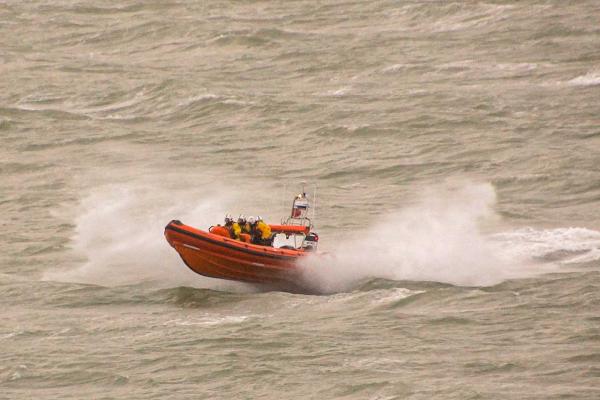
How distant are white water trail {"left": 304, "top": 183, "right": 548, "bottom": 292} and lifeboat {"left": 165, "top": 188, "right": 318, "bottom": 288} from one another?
0.53 m

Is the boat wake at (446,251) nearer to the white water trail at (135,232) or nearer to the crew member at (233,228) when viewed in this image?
the crew member at (233,228)

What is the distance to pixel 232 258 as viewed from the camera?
3628 centimetres

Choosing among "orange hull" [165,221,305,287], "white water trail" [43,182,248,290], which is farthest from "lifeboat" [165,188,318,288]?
"white water trail" [43,182,248,290]

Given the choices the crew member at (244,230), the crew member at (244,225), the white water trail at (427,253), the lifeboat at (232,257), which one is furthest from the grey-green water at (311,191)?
the crew member at (244,225)

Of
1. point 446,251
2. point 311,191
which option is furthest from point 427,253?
point 311,191

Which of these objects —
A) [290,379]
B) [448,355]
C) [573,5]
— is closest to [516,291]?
[448,355]

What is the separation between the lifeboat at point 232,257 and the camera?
119ft

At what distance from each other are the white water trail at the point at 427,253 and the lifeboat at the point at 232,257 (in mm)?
533

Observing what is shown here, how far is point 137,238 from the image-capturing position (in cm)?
4306

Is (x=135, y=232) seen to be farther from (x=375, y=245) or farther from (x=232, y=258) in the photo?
(x=232, y=258)

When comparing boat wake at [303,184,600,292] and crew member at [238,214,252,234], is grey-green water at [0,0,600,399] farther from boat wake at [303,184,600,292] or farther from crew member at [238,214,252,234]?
crew member at [238,214,252,234]

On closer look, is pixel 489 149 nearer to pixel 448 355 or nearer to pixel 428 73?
pixel 428 73

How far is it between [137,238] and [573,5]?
29165 mm

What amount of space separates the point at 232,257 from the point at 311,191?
1019 cm
